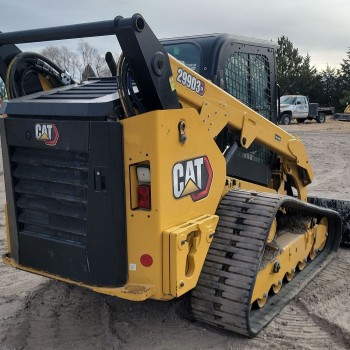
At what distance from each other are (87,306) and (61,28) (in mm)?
2284

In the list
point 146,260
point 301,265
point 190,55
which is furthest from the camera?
point 301,265

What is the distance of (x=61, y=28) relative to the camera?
2.99 metres

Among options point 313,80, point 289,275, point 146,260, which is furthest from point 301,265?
point 313,80

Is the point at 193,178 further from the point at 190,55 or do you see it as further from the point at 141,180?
the point at 190,55

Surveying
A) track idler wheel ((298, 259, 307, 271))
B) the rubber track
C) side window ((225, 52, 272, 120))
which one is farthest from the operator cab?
track idler wheel ((298, 259, 307, 271))

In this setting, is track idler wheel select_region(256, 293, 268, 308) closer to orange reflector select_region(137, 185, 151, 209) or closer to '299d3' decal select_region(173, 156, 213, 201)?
'299d3' decal select_region(173, 156, 213, 201)

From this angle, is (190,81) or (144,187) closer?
(144,187)

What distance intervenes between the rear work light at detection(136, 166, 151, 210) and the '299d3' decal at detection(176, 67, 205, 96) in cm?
65

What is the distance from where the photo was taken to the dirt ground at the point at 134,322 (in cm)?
346

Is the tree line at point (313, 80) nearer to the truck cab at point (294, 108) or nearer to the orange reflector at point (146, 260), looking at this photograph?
the truck cab at point (294, 108)

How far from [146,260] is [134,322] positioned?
3.10 ft

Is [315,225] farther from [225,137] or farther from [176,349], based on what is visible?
[176,349]

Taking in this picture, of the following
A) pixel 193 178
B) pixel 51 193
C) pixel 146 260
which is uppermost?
pixel 193 178

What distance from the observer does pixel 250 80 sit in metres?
4.55
